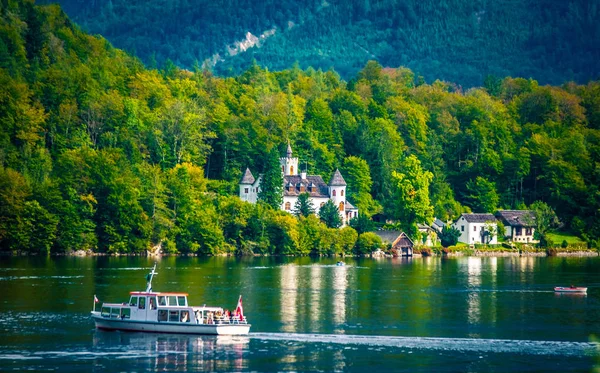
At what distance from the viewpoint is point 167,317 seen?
6725 centimetres

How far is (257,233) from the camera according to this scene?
140750 mm

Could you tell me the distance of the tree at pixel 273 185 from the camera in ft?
488

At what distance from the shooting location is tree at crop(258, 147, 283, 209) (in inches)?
5856

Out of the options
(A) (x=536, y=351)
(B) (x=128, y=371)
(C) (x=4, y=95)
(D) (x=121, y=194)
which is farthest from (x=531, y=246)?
(B) (x=128, y=371)

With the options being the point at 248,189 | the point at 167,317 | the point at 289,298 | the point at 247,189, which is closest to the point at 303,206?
the point at 248,189

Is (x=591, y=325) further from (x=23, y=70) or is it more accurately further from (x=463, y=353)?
(x=23, y=70)

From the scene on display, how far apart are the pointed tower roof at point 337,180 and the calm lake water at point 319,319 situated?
134ft

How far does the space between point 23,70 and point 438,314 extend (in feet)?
350

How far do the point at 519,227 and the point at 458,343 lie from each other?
3965 inches

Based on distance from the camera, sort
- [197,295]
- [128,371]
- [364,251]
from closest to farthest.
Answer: [128,371] < [197,295] < [364,251]

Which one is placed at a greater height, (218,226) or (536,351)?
(218,226)

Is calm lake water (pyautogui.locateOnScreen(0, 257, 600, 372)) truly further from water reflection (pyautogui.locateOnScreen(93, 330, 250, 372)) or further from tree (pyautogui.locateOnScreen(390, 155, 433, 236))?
tree (pyautogui.locateOnScreen(390, 155, 433, 236))

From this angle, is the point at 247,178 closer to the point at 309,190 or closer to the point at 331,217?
the point at 309,190

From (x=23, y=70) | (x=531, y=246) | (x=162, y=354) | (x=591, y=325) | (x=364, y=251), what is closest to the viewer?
(x=162, y=354)
